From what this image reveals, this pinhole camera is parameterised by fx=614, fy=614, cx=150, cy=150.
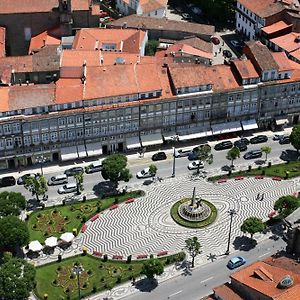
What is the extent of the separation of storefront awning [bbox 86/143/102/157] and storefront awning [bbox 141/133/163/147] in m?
11.0

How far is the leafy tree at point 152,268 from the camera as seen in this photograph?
4412 inches

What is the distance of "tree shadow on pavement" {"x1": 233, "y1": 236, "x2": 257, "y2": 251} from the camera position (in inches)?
4904

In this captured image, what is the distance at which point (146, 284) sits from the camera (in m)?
116

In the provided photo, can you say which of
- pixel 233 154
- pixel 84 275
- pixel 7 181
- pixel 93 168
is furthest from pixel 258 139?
pixel 7 181

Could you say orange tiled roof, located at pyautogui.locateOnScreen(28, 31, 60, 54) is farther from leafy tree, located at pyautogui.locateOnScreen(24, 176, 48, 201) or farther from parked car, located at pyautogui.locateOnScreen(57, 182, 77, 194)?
leafy tree, located at pyautogui.locateOnScreen(24, 176, 48, 201)

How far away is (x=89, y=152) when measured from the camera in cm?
14825

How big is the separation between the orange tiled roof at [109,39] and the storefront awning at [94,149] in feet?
109

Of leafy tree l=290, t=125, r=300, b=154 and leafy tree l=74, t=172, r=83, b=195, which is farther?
leafy tree l=290, t=125, r=300, b=154

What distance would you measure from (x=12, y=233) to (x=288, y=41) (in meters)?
101

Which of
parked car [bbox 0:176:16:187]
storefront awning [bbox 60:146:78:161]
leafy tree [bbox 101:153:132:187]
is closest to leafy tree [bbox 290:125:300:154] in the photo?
leafy tree [bbox 101:153:132:187]

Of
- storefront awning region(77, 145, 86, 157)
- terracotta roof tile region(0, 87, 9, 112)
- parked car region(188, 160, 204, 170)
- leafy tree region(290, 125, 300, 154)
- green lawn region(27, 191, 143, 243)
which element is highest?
terracotta roof tile region(0, 87, 9, 112)

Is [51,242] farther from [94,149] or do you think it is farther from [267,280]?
[267,280]

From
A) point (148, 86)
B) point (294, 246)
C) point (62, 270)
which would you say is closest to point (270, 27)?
point (148, 86)

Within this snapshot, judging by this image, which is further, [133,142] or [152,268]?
[133,142]
